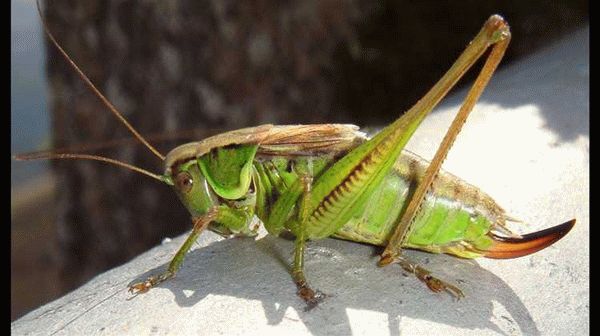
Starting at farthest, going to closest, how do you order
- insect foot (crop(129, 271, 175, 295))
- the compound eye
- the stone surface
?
the compound eye, insect foot (crop(129, 271, 175, 295)), the stone surface

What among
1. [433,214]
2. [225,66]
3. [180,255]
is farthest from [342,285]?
[225,66]

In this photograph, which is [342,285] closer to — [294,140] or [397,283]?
[397,283]

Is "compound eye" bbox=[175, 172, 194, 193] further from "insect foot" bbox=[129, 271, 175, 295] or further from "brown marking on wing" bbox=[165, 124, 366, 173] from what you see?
"insect foot" bbox=[129, 271, 175, 295]

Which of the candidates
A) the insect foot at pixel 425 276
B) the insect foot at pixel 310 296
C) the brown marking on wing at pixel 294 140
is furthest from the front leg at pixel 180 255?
the insect foot at pixel 425 276

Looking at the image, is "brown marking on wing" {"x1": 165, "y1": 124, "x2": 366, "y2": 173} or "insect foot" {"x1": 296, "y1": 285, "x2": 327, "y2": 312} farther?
"brown marking on wing" {"x1": 165, "y1": 124, "x2": 366, "y2": 173}

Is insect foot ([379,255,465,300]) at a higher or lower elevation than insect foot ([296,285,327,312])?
higher

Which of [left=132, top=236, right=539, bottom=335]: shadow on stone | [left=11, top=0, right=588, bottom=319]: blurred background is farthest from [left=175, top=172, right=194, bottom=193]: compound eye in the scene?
[left=11, top=0, right=588, bottom=319]: blurred background

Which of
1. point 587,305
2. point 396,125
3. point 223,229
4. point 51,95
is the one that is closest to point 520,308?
point 587,305
